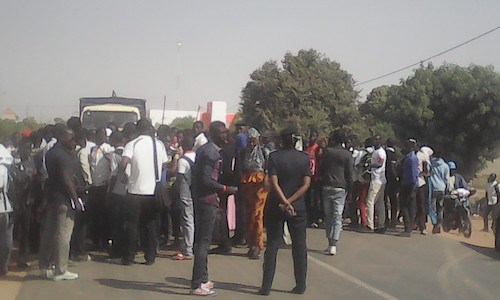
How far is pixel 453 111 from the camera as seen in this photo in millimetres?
38531

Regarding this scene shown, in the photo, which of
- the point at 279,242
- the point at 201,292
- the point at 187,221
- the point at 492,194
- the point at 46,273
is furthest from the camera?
the point at 492,194

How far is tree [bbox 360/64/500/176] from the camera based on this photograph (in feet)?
123

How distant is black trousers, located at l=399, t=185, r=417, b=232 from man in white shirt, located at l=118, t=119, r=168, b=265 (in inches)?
225

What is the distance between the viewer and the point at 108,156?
956 centimetres

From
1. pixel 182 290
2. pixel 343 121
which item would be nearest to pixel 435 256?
pixel 182 290

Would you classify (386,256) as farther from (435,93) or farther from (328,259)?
(435,93)

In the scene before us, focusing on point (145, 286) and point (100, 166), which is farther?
point (100, 166)

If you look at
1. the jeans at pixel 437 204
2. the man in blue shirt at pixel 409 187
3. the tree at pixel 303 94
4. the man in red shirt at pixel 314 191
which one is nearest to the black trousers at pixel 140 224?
the man in red shirt at pixel 314 191

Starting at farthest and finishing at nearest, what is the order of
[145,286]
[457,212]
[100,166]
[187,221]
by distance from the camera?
1. [457,212]
2. [100,166]
3. [187,221]
4. [145,286]

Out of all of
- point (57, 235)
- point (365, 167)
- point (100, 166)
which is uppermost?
point (365, 167)

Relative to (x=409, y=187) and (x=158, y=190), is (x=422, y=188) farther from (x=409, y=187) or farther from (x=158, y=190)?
(x=158, y=190)

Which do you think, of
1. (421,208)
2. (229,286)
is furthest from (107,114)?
(229,286)

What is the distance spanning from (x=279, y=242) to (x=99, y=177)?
3.31 m

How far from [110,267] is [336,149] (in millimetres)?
4202
